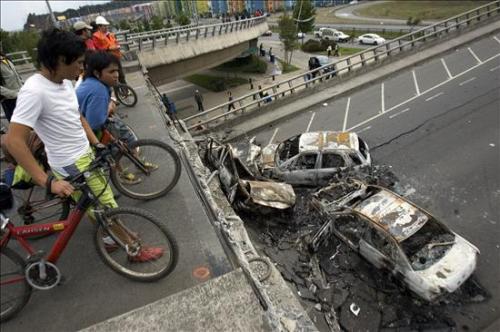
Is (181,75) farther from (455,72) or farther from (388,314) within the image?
(388,314)

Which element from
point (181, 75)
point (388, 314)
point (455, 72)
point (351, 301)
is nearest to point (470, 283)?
point (388, 314)

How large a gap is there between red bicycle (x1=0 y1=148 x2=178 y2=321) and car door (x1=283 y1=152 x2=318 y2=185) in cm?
653

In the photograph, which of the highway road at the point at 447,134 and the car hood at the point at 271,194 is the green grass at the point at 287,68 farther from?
the car hood at the point at 271,194

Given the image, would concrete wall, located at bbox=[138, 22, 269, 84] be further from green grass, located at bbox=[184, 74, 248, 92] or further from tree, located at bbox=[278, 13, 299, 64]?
green grass, located at bbox=[184, 74, 248, 92]

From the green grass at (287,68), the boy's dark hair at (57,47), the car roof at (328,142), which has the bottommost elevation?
the green grass at (287,68)

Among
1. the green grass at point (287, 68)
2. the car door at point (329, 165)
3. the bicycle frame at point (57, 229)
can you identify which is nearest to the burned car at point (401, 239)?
the car door at point (329, 165)

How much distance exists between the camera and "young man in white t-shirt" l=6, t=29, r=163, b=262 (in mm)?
2848

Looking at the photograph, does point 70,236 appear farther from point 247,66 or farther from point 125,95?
point 247,66

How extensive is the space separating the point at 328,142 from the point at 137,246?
740 cm

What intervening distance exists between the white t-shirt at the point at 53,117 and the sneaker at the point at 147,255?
4.22ft

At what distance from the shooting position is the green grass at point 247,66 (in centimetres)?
4122

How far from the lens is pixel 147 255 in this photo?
12.7 ft

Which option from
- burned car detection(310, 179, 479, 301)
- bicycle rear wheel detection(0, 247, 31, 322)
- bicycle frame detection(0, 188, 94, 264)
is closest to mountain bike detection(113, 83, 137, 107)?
burned car detection(310, 179, 479, 301)

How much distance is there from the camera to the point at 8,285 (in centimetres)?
342
